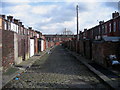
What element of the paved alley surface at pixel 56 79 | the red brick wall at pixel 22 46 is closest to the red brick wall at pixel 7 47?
the paved alley surface at pixel 56 79

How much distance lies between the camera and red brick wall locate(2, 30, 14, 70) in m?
11.0

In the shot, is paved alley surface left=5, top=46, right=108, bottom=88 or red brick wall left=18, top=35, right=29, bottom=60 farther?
red brick wall left=18, top=35, right=29, bottom=60

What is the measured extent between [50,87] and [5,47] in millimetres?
5200

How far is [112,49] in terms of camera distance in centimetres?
1344

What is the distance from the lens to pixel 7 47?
1180 cm

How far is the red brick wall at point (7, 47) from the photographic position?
36.2 ft

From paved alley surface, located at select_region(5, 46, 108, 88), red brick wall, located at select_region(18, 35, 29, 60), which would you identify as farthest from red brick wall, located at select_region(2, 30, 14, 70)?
red brick wall, located at select_region(18, 35, 29, 60)

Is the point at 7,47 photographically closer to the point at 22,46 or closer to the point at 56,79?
the point at 56,79

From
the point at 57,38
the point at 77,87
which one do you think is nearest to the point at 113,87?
the point at 77,87

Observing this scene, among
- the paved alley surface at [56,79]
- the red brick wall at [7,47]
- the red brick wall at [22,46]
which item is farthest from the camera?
the red brick wall at [22,46]

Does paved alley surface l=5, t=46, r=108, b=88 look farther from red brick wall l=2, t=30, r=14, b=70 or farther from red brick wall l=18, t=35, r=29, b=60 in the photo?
red brick wall l=18, t=35, r=29, b=60

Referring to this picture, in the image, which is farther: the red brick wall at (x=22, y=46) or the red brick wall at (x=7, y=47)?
the red brick wall at (x=22, y=46)

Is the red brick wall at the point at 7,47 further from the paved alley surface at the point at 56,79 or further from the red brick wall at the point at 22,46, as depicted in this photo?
the red brick wall at the point at 22,46

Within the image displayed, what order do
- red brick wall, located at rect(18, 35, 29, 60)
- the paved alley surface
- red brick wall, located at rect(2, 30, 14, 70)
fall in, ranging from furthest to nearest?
red brick wall, located at rect(18, 35, 29, 60) → red brick wall, located at rect(2, 30, 14, 70) → the paved alley surface
